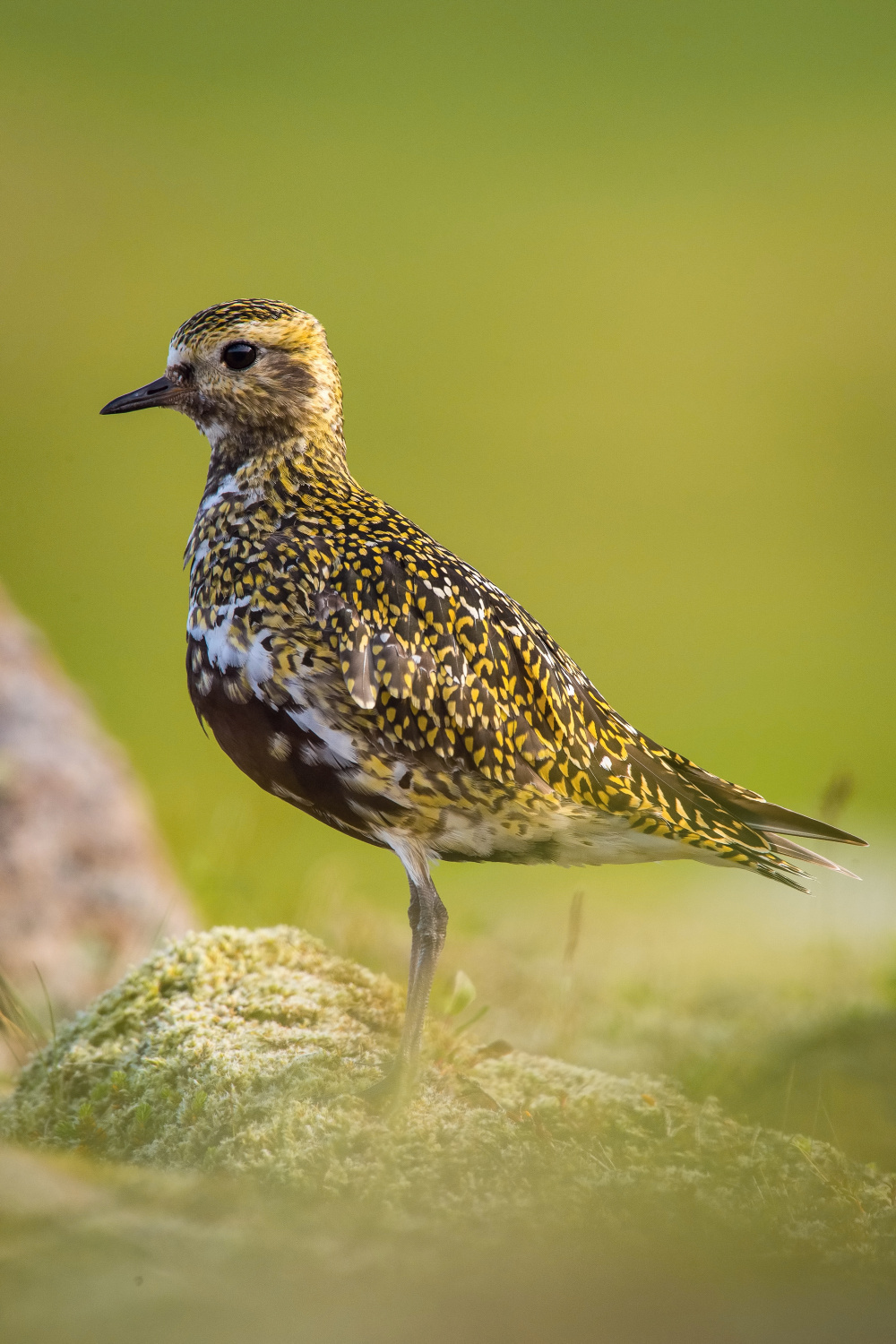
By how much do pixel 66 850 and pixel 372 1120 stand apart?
2299 millimetres

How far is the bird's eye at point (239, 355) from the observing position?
120 inches

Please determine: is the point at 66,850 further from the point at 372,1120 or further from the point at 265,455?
the point at 372,1120

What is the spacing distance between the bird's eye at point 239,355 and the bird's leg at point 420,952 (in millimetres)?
1392

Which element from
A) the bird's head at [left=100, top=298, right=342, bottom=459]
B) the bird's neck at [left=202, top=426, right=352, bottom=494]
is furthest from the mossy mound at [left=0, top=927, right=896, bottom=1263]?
the bird's head at [left=100, top=298, right=342, bottom=459]

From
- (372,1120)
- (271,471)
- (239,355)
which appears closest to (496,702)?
(271,471)

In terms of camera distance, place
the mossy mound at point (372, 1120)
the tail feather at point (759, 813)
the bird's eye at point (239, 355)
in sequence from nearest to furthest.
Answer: the mossy mound at point (372, 1120) < the bird's eye at point (239, 355) < the tail feather at point (759, 813)

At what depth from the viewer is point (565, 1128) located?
9.18 ft

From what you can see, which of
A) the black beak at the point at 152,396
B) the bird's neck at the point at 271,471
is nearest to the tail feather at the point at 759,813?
the bird's neck at the point at 271,471

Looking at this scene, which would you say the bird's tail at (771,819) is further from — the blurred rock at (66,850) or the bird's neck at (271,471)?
the blurred rock at (66,850)

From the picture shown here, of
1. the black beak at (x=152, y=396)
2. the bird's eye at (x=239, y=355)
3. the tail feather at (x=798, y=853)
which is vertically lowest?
the tail feather at (x=798, y=853)

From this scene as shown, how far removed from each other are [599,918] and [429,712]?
4340mm

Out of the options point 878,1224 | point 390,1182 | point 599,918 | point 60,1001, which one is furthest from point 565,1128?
point 599,918

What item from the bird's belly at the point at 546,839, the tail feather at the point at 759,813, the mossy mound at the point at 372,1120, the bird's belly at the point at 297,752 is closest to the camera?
the mossy mound at the point at 372,1120

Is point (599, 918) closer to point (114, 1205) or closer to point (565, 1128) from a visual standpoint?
point (565, 1128)
